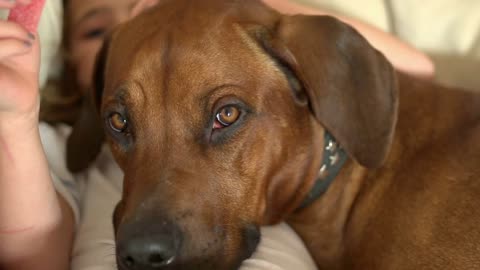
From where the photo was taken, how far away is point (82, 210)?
6.91 feet

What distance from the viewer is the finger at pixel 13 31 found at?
1.43m

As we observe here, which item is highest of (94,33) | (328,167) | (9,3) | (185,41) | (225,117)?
(9,3)

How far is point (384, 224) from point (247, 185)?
1.46 ft

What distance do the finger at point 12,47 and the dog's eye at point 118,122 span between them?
0.30 meters

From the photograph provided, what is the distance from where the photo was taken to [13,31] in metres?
1.44

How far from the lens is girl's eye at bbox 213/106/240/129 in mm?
1571

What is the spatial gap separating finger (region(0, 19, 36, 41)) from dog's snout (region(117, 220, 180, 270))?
20.4 inches

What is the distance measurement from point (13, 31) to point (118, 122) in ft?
1.20

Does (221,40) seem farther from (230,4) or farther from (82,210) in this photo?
(82,210)

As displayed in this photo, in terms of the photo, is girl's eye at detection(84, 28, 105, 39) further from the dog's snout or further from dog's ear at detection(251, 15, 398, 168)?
the dog's snout

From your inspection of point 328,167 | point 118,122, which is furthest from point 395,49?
point 118,122

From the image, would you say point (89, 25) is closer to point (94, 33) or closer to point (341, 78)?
point (94, 33)

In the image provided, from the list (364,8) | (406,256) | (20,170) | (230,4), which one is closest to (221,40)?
(230,4)

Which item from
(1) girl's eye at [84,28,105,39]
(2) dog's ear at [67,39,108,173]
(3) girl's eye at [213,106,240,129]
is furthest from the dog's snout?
(1) girl's eye at [84,28,105,39]
